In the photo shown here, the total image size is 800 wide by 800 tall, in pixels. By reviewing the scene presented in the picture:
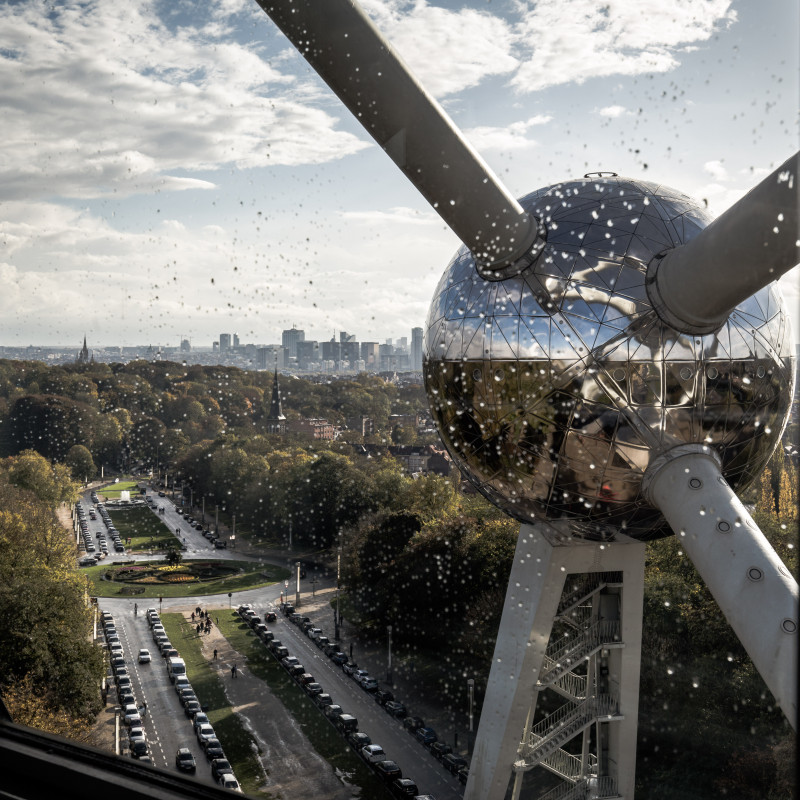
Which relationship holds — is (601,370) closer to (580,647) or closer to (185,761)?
(580,647)

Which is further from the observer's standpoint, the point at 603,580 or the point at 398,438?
the point at 398,438

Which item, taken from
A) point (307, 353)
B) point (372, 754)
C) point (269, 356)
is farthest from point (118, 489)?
point (372, 754)

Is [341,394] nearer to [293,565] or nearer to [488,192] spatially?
[293,565]

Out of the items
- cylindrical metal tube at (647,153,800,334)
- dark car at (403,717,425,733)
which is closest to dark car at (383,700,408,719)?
dark car at (403,717,425,733)

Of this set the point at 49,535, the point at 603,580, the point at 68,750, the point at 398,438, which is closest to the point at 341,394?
the point at 398,438

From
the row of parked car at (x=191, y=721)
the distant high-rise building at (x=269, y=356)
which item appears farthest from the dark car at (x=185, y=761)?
the distant high-rise building at (x=269, y=356)

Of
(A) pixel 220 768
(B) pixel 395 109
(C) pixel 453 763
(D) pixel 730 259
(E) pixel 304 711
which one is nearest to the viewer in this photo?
(B) pixel 395 109
